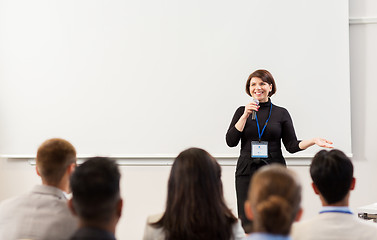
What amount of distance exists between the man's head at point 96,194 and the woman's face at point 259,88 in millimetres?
2190

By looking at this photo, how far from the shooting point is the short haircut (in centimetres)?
217

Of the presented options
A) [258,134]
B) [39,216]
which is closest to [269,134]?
[258,134]

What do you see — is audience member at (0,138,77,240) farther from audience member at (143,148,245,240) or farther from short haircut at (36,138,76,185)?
audience member at (143,148,245,240)

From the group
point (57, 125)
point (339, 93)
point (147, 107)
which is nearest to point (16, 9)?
point (57, 125)

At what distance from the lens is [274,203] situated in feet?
4.74

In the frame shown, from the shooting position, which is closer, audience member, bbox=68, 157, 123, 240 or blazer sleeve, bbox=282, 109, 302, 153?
audience member, bbox=68, 157, 123, 240

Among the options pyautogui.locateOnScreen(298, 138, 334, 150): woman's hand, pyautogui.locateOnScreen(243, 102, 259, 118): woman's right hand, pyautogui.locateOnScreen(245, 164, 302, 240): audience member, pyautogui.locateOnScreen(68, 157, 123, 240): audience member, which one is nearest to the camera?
pyautogui.locateOnScreen(245, 164, 302, 240): audience member

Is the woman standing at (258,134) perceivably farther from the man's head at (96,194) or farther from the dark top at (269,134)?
the man's head at (96,194)

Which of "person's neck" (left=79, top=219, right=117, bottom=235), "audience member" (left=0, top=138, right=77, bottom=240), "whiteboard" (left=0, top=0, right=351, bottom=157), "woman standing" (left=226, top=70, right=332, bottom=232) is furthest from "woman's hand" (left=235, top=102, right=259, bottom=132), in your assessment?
"person's neck" (left=79, top=219, right=117, bottom=235)

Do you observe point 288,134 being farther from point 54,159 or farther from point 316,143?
point 54,159

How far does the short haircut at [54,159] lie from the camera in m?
2.17

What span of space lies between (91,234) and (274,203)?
55cm

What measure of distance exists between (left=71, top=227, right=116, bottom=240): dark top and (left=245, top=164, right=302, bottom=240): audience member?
429 mm

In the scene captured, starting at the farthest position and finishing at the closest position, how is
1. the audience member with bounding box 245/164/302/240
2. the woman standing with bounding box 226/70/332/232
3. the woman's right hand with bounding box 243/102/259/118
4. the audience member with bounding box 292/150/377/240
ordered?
the woman standing with bounding box 226/70/332/232 → the woman's right hand with bounding box 243/102/259/118 → the audience member with bounding box 292/150/377/240 → the audience member with bounding box 245/164/302/240
